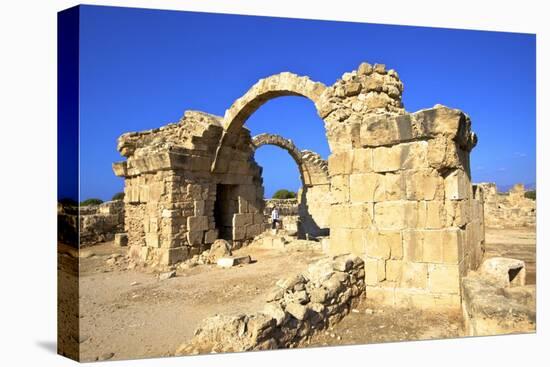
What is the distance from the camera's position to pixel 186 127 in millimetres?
9258

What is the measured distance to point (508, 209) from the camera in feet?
49.9

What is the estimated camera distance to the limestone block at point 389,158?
16.1ft

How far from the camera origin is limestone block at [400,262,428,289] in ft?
15.4

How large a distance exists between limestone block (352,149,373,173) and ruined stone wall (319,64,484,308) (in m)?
0.01

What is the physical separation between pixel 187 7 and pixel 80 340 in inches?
145

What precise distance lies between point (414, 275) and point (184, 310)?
9.93 feet

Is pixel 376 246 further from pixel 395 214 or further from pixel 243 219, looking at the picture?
pixel 243 219

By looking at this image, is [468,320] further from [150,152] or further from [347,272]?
[150,152]

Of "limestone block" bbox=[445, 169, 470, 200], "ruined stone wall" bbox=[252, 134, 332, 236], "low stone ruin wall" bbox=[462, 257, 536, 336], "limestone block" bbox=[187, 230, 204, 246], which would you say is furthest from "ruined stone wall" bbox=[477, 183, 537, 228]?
"limestone block" bbox=[445, 169, 470, 200]

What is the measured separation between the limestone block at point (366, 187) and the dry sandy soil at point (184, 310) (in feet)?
4.47

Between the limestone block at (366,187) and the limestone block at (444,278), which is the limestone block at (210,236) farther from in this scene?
the limestone block at (444,278)

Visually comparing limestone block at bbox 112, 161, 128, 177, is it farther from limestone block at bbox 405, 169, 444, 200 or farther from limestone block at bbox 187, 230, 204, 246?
limestone block at bbox 405, 169, 444, 200

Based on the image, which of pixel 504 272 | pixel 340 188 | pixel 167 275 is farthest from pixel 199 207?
pixel 504 272

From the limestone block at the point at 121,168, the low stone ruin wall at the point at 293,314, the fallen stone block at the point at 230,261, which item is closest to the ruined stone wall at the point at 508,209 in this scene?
the fallen stone block at the point at 230,261
